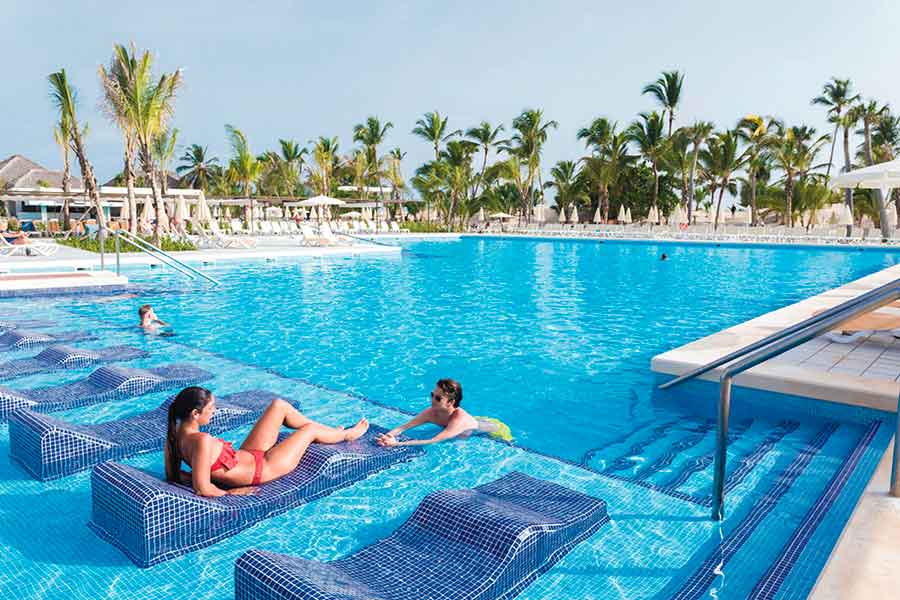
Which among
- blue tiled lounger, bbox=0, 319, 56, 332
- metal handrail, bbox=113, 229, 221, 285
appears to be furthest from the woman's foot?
metal handrail, bbox=113, 229, 221, 285

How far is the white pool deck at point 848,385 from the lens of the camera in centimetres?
264

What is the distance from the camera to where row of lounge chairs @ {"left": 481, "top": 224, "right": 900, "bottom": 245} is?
1048 inches

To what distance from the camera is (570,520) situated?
10.9 ft

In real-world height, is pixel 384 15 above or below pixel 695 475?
above

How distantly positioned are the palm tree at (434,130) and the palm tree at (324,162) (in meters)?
5.99

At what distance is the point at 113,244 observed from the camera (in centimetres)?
2066

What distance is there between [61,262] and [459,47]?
2098cm

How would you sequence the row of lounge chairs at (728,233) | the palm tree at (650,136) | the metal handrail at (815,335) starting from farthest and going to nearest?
the palm tree at (650,136) → the row of lounge chairs at (728,233) → the metal handrail at (815,335)

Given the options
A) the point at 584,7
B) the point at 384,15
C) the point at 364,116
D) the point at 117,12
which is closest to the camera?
the point at 584,7

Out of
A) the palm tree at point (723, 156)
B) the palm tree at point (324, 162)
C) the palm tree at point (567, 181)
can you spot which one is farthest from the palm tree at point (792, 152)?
the palm tree at point (324, 162)

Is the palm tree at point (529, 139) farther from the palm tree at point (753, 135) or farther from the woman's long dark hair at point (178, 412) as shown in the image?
the woman's long dark hair at point (178, 412)

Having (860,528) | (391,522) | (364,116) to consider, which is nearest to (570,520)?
(391,522)

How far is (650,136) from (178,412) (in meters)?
39.8

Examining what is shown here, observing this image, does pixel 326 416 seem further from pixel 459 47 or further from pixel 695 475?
pixel 459 47
